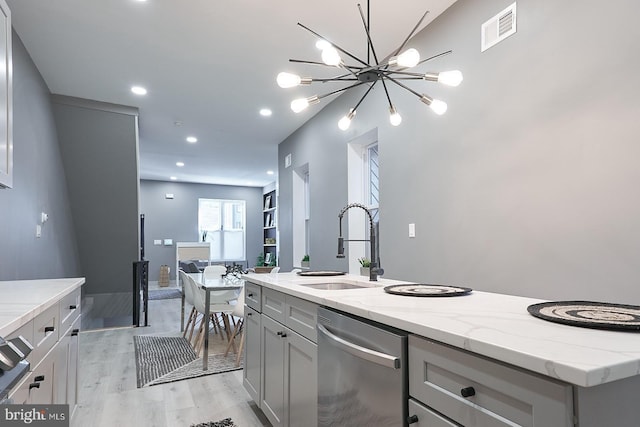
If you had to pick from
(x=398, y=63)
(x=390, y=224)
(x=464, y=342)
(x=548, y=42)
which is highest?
(x=548, y=42)

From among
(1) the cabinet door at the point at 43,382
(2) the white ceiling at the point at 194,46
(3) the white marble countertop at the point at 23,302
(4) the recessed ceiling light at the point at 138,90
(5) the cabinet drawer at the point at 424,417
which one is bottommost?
(1) the cabinet door at the point at 43,382

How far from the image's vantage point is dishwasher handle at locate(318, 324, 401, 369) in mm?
1116

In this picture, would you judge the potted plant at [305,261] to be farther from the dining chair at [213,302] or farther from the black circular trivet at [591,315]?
the black circular trivet at [591,315]

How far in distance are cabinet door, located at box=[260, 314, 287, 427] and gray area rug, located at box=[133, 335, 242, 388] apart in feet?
3.95

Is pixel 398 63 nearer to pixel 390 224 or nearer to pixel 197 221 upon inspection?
pixel 390 224

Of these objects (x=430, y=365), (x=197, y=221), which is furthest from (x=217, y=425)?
(x=197, y=221)

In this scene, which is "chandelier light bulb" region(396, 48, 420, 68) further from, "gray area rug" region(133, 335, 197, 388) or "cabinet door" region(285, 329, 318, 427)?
"gray area rug" region(133, 335, 197, 388)

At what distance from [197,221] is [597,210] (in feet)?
32.5

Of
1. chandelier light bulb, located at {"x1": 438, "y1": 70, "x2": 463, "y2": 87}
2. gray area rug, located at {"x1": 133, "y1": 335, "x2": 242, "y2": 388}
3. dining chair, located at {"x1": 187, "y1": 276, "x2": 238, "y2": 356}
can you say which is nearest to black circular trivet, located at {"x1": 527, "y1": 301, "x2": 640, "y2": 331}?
chandelier light bulb, located at {"x1": 438, "y1": 70, "x2": 463, "y2": 87}

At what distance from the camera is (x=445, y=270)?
280 cm

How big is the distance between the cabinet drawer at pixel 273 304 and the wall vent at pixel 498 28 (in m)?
2.09

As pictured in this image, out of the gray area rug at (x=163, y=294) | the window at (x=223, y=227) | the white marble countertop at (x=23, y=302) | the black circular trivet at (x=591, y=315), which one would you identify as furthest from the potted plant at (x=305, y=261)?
the window at (x=223, y=227)

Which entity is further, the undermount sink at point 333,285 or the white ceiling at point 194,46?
the white ceiling at point 194,46

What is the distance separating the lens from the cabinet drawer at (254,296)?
2.42m
